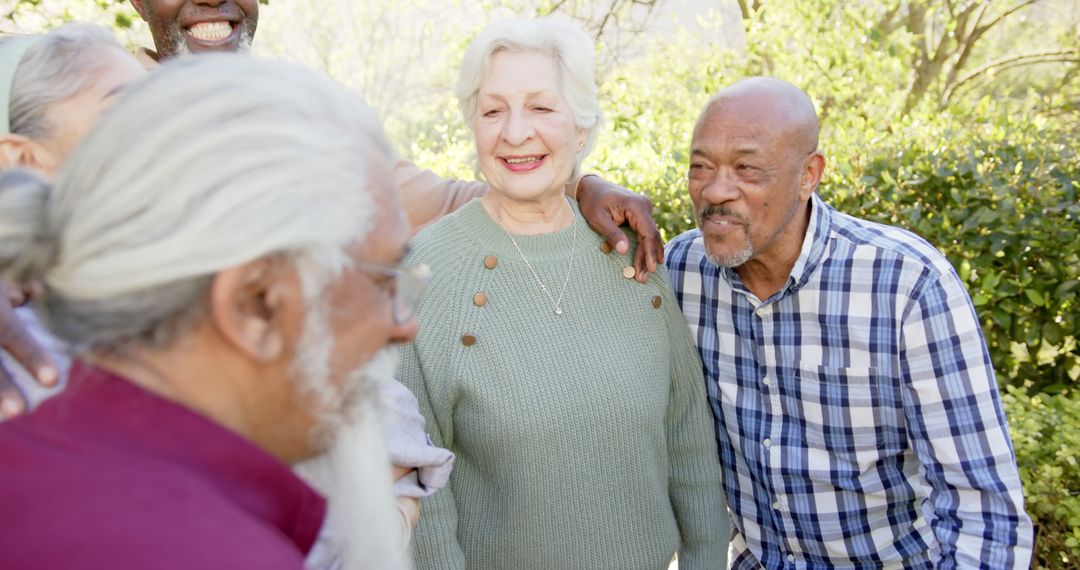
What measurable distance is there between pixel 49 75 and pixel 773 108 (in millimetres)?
1781

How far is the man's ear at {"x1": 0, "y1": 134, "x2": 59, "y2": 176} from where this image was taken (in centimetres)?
168

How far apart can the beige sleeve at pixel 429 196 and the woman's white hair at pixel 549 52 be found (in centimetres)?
68

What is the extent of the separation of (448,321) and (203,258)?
4.72 ft

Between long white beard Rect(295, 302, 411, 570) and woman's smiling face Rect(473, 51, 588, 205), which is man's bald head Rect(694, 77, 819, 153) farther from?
long white beard Rect(295, 302, 411, 570)

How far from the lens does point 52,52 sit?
1764 millimetres

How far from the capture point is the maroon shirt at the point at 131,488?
81cm

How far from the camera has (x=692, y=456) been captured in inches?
103

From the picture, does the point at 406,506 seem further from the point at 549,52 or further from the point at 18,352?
the point at 549,52

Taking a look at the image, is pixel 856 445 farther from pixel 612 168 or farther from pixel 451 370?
pixel 612 168

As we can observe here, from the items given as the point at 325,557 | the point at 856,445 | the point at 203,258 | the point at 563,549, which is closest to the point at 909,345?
the point at 856,445

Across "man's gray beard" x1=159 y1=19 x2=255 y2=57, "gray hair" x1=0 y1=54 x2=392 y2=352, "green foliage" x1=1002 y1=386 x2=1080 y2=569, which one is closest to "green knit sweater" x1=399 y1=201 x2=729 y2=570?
"man's gray beard" x1=159 y1=19 x2=255 y2=57

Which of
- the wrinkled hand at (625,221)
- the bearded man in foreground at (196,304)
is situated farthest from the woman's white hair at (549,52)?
the bearded man in foreground at (196,304)

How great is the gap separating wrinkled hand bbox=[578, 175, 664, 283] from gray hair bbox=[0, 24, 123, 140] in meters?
1.32

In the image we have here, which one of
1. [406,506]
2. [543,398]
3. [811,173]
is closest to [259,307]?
[406,506]
